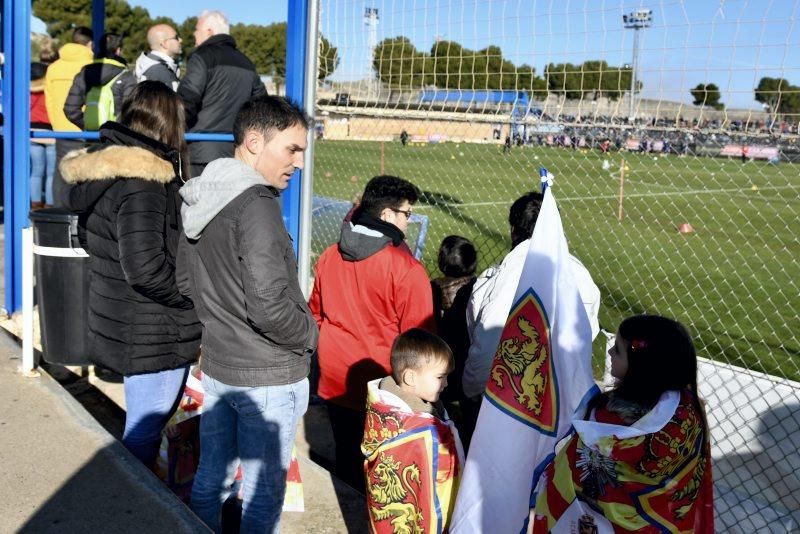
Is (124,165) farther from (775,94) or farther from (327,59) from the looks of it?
(775,94)

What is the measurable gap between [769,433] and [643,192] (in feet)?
54.4

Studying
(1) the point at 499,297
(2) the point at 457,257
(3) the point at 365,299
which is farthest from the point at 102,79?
(1) the point at 499,297

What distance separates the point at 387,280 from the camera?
3367mm

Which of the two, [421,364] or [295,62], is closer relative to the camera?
[421,364]

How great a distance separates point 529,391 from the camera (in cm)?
269

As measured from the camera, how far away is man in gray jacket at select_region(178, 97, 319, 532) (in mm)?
2480

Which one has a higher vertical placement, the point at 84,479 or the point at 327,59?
the point at 327,59

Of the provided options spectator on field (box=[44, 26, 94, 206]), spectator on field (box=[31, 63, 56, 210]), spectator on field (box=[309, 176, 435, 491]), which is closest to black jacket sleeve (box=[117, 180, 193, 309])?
spectator on field (box=[309, 176, 435, 491])

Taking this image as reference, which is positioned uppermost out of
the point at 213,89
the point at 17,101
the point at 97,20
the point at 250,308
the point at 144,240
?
the point at 97,20

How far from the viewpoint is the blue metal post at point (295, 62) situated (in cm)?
450

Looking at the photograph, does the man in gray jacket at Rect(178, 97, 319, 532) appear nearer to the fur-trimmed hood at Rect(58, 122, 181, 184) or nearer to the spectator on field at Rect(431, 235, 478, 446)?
the fur-trimmed hood at Rect(58, 122, 181, 184)

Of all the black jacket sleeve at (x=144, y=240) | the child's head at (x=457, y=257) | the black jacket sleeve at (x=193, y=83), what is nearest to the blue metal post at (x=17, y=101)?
the black jacket sleeve at (x=193, y=83)

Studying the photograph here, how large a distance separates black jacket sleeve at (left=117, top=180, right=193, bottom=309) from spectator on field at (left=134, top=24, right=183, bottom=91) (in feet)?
8.91

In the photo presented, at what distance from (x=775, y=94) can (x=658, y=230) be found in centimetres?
1051
